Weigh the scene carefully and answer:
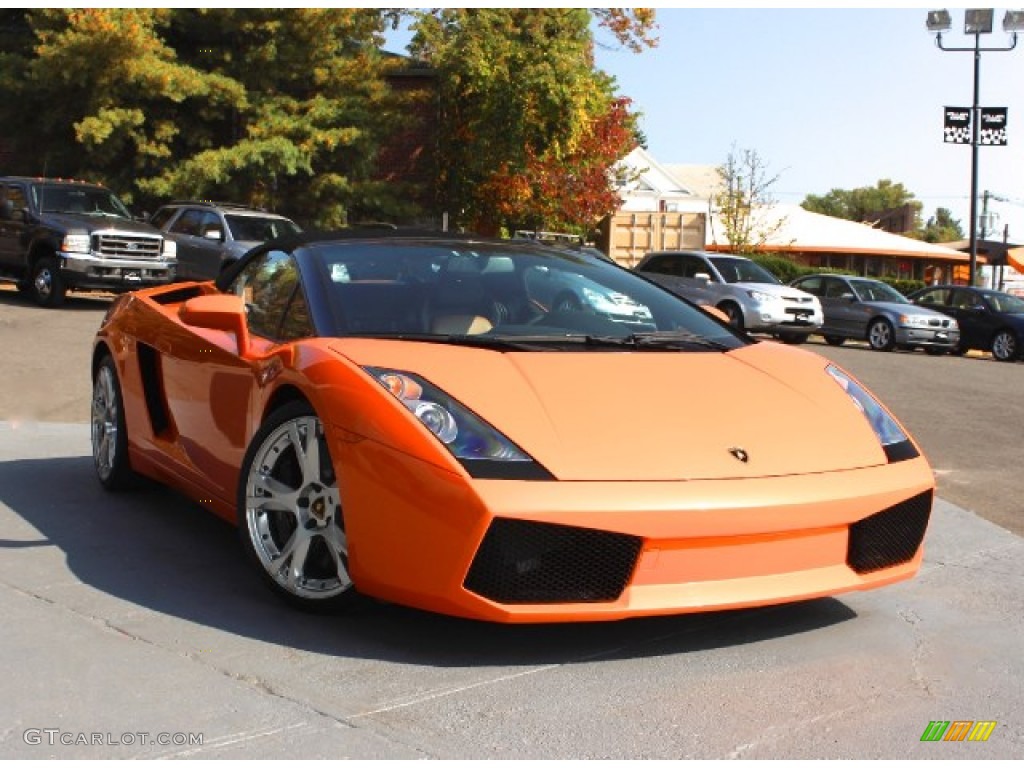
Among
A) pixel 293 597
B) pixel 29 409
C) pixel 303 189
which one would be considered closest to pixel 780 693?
pixel 293 597

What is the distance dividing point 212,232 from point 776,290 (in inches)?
391

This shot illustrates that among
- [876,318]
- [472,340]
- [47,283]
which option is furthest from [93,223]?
[472,340]

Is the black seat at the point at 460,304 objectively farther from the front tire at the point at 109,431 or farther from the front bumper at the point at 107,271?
the front bumper at the point at 107,271

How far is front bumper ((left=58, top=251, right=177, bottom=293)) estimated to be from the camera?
18062 mm

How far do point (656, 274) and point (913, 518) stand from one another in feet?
65.9

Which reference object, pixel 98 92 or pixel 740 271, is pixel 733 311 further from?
pixel 98 92

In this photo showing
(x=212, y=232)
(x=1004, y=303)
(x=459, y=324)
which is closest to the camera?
(x=459, y=324)

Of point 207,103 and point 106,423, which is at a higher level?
point 207,103

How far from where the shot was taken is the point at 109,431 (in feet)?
19.6

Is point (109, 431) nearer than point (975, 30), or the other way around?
point (109, 431)

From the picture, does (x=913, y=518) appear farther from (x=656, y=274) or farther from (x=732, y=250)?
(x=732, y=250)

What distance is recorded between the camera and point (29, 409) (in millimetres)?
8938

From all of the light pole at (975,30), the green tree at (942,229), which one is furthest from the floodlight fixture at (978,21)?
the green tree at (942,229)

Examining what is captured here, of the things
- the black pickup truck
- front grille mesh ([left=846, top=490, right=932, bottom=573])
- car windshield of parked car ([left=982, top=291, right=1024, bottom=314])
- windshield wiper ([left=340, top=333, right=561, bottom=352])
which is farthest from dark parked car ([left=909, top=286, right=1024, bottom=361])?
windshield wiper ([left=340, top=333, right=561, bottom=352])
